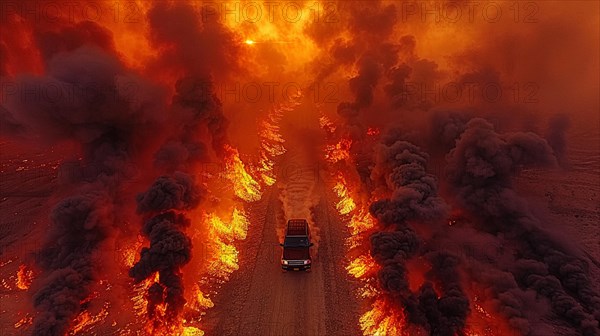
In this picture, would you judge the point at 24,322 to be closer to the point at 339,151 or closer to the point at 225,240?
the point at 225,240

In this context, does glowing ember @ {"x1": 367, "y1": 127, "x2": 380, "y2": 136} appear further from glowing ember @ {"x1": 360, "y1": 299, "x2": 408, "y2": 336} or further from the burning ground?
glowing ember @ {"x1": 360, "y1": 299, "x2": 408, "y2": 336}

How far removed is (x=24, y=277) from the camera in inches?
1154

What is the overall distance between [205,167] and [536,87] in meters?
49.0

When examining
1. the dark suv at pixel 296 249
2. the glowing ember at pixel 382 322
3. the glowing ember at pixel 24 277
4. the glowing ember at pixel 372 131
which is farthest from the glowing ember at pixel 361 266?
the glowing ember at pixel 24 277

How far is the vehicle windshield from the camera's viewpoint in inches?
1166

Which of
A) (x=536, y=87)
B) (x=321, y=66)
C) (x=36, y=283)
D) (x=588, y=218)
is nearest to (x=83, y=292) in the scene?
(x=36, y=283)

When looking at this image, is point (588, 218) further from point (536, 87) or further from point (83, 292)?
point (83, 292)

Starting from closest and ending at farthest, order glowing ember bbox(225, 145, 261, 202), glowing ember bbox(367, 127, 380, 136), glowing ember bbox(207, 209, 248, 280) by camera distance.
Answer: glowing ember bbox(207, 209, 248, 280)
glowing ember bbox(225, 145, 261, 202)
glowing ember bbox(367, 127, 380, 136)

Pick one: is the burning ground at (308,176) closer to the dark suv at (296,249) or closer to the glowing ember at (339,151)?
the glowing ember at (339,151)

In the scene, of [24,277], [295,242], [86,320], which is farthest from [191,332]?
[24,277]

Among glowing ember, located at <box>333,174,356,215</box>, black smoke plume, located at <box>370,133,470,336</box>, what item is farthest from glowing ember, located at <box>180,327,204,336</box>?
glowing ember, located at <box>333,174,356,215</box>

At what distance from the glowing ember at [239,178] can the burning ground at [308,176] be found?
23cm

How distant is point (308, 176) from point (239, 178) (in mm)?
7559

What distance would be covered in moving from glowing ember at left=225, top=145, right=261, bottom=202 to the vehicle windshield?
9730 millimetres
